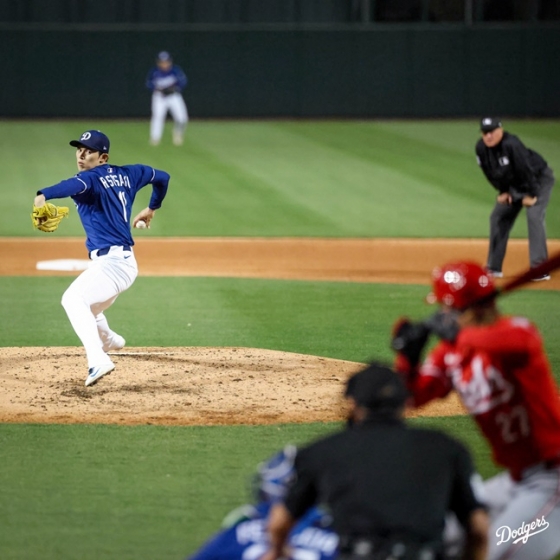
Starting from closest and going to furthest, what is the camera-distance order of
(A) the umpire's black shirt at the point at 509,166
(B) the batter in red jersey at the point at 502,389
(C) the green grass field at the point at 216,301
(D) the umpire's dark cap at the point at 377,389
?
(D) the umpire's dark cap at the point at 377,389 → (B) the batter in red jersey at the point at 502,389 → (C) the green grass field at the point at 216,301 → (A) the umpire's black shirt at the point at 509,166

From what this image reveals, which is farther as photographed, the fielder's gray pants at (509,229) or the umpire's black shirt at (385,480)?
the fielder's gray pants at (509,229)

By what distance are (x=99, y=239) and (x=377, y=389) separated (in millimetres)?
4676

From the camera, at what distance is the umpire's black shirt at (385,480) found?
3.36 m

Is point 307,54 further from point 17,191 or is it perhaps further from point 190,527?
point 190,527

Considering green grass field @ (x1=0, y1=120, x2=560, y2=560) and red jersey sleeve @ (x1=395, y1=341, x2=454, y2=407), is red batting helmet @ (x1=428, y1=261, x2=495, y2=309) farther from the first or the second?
green grass field @ (x1=0, y1=120, x2=560, y2=560)

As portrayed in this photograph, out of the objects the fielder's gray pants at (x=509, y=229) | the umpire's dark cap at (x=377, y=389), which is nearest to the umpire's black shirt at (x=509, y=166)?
the fielder's gray pants at (x=509, y=229)

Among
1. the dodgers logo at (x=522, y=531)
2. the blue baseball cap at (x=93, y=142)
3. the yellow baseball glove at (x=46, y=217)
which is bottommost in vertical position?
the dodgers logo at (x=522, y=531)

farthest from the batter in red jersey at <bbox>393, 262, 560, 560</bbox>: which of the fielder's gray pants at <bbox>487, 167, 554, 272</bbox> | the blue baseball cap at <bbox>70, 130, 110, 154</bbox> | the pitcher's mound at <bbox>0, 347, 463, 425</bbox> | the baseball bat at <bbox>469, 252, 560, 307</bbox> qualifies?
the fielder's gray pants at <bbox>487, 167, 554, 272</bbox>

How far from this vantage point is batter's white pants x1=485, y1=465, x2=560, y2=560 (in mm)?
4066

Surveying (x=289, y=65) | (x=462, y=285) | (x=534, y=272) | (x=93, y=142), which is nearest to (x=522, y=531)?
(x=462, y=285)

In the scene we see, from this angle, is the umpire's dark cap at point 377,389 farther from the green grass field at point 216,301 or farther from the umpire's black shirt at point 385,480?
the green grass field at point 216,301

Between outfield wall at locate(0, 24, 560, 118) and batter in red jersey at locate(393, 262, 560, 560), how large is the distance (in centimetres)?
2646

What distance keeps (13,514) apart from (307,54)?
25.8 m

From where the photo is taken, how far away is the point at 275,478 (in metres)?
3.81
